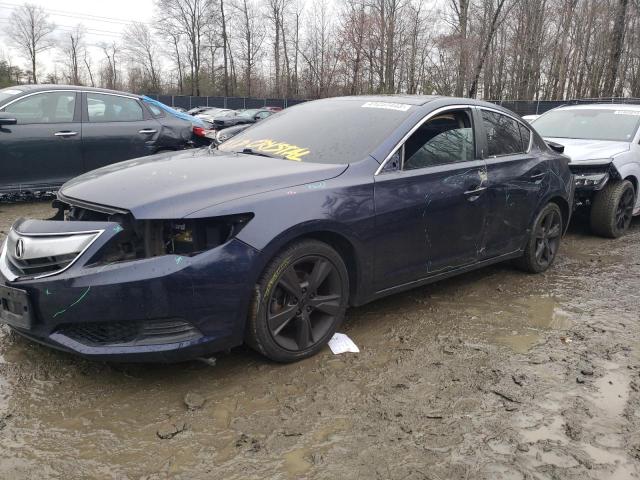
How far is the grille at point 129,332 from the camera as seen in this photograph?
2.56 m

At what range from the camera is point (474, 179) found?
12.9 feet

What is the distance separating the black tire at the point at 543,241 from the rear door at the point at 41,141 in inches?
Result: 212

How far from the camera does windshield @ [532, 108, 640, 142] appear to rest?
698 cm

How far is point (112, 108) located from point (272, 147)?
4.35 meters

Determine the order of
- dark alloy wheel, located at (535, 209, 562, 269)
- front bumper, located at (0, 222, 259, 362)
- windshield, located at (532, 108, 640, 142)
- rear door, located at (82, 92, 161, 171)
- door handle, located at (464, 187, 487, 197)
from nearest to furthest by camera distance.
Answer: front bumper, located at (0, 222, 259, 362) < door handle, located at (464, 187, 487, 197) < dark alloy wheel, located at (535, 209, 562, 269) < rear door, located at (82, 92, 161, 171) < windshield, located at (532, 108, 640, 142)

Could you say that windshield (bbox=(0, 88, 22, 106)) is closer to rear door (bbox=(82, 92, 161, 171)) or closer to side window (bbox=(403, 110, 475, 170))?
rear door (bbox=(82, 92, 161, 171))

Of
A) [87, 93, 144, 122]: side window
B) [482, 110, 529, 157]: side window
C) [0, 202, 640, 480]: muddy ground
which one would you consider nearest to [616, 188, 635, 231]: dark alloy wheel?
[482, 110, 529, 157]: side window

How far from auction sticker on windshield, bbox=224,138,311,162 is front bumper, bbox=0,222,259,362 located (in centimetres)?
105

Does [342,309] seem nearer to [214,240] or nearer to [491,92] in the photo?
[214,240]

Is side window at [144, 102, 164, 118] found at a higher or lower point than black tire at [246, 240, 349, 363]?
higher

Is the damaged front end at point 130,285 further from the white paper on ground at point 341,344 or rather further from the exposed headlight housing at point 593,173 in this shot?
the exposed headlight housing at point 593,173

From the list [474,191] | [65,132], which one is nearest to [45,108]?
[65,132]

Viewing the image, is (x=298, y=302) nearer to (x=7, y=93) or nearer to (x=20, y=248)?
(x=20, y=248)

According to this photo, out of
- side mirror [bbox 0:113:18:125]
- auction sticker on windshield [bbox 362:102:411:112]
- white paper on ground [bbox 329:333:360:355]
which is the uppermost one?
auction sticker on windshield [bbox 362:102:411:112]
